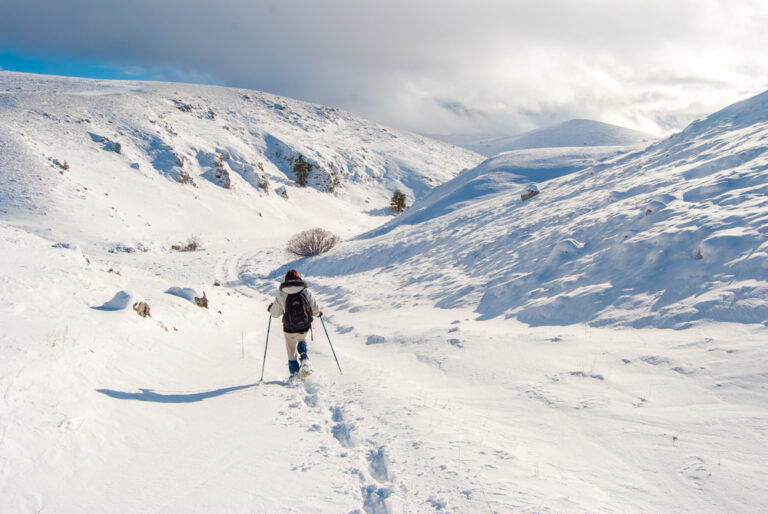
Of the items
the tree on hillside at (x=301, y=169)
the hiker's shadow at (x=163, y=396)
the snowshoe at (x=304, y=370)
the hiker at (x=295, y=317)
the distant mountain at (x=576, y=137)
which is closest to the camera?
the hiker's shadow at (x=163, y=396)

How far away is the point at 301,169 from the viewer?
55.7 m

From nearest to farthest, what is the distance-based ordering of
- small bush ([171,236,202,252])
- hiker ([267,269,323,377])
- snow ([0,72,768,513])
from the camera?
1. snow ([0,72,768,513])
2. hiker ([267,269,323,377])
3. small bush ([171,236,202,252])

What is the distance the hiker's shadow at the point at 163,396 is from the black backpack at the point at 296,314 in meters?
1.24

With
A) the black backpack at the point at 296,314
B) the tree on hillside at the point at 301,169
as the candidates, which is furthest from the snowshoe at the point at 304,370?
the tree on hillside at the point at 301,169

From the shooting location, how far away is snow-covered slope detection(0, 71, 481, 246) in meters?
28.7

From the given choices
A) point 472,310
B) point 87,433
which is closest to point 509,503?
point 87,433

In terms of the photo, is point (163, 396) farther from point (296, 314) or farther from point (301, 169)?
point (301, 169)

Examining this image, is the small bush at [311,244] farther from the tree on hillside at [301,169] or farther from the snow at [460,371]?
the tree on hillside at [301,169]

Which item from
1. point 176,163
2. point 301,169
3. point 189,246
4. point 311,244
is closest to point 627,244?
point 311,244

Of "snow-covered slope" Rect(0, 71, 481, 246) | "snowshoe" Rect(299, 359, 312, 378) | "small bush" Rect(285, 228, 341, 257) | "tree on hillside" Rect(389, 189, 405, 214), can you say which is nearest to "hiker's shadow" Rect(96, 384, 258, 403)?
"snowshoe" Rect(299, 359, 312, 378)

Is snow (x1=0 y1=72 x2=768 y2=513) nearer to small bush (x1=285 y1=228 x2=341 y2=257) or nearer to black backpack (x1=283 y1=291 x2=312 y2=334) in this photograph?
black backpack (x1=283 y1=291 x2=312 y2=334)

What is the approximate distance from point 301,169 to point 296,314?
5175 cm

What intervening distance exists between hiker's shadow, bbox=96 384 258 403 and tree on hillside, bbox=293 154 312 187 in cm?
5042

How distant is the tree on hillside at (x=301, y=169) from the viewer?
54650mm
